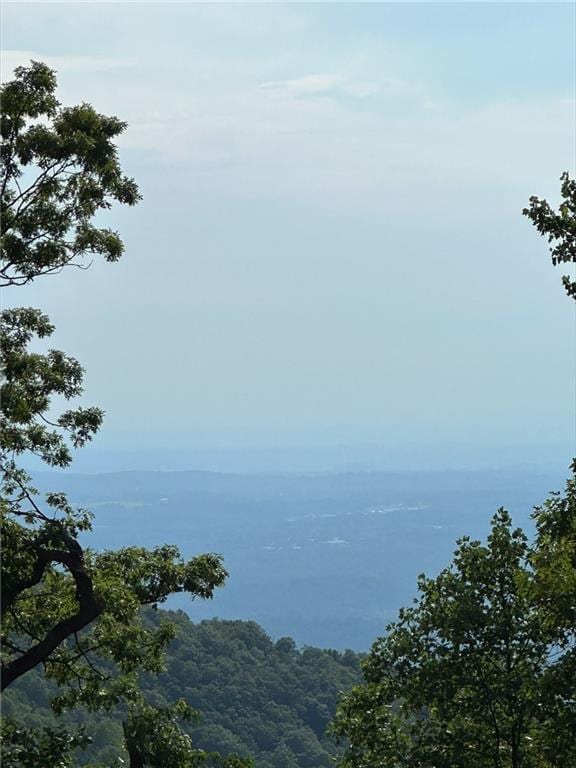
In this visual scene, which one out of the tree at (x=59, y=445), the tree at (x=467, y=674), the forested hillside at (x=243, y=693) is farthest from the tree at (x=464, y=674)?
the forested hillside at (x=243, y=693)

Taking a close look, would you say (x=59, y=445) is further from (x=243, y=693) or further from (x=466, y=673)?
(x=243, y=693)

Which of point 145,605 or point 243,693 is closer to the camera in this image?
point 145,605

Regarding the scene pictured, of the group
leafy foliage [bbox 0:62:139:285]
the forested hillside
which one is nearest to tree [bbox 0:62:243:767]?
leafy foliage [bbox 0:62:139:285]

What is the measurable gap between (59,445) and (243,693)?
38.8 metres

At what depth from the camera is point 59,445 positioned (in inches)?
496

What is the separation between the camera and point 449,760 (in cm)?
1441

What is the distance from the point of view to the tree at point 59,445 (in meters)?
11.9

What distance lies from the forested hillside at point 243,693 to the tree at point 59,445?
27.1m

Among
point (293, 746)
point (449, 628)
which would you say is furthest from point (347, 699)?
point (293, 746)

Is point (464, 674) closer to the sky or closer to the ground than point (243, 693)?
closer to the sky

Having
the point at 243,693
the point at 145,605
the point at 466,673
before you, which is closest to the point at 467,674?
the point at 466,673

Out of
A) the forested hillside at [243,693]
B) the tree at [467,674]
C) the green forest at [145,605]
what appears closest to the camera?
the green forest at [145,605]

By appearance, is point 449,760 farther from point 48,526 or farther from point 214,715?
point 214,715

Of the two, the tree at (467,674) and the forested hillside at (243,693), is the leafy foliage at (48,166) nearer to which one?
the tree at (467,674)
